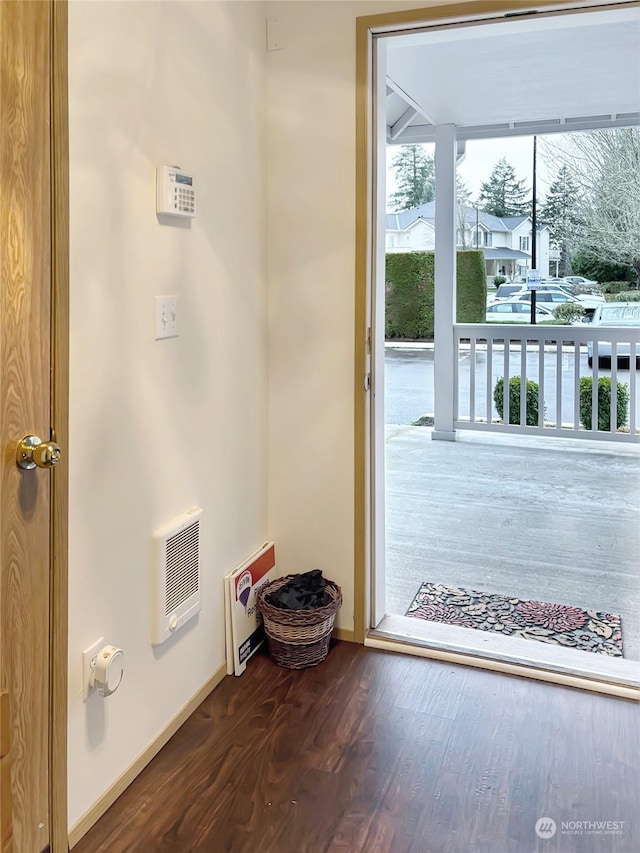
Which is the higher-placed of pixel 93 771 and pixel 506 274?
pixel 506 274

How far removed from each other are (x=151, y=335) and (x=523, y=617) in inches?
71.1

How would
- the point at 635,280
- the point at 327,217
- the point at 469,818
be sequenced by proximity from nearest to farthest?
the point at 469,818 < the point at 327,217 < the point at 635,280

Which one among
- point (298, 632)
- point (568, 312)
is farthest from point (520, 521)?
point (568, 312)

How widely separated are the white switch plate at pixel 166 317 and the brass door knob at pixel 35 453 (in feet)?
1.73

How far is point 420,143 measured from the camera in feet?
20.6

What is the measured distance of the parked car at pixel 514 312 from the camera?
596cm

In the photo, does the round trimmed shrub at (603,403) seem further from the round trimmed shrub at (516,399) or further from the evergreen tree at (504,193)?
the evergreen tree at (504,193)

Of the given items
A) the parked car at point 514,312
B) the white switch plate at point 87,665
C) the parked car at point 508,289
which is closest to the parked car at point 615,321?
the parked car at point 514,312

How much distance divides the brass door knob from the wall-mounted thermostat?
731 mm

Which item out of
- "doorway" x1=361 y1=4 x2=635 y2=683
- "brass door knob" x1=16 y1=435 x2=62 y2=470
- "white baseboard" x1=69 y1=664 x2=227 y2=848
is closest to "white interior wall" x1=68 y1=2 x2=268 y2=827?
"white baseboard" x1=69 y1=664 x2=227 y2=848

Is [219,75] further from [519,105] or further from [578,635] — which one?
[519,105]

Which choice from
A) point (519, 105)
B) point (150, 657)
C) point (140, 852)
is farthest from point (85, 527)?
point (519, 105)

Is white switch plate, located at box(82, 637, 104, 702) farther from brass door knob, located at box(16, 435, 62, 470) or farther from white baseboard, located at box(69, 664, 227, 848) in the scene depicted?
brass door knob, located at box(16, 435, 62, 470)

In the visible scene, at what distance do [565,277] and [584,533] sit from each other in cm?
287
